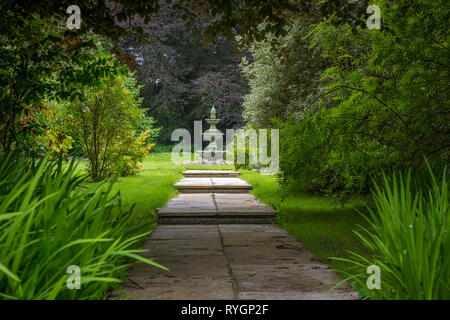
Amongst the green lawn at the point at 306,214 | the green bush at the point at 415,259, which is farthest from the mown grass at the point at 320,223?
the green bush at the point at 415,259

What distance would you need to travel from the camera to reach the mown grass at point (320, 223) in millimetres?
4148

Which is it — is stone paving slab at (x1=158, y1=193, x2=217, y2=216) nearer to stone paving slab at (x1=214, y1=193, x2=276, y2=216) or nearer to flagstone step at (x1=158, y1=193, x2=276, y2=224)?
flagstone step at (x1=158, y1=193, x2=276, y2=224)

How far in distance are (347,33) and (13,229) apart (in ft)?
15.3

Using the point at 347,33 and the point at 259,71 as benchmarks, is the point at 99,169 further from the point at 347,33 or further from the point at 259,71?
the point at 347,33

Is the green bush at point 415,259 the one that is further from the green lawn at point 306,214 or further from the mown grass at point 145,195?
the mown grass at point 145,195

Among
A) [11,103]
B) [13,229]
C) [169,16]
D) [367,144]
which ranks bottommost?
[13,229]

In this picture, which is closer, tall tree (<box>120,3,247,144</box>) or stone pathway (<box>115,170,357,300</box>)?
stone pathway (<box>115,170,357,300</box>)

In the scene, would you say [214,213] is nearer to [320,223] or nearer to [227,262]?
[320,223]

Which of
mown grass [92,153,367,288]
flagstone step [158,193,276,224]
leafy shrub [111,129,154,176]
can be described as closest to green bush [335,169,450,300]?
mown grass [92,153,367,288]

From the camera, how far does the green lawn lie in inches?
172

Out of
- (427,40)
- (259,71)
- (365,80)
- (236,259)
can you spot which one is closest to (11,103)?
(236,259)

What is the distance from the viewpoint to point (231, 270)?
3.38m

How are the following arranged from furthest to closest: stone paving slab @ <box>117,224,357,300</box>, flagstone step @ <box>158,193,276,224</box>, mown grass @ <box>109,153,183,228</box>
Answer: mown grass @ <box>109,153,183,228</box>, flagstone step @ <box>158,193,276,224</box>, stone paving slab @ <box>117,224,357,300</box>
